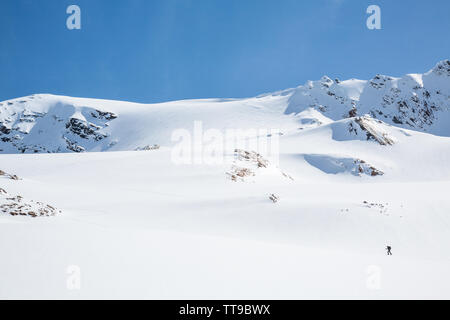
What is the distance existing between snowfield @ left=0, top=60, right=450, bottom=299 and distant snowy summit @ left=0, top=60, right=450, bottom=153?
41671 mm

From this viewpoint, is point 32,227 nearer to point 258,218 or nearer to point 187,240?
point 187,240

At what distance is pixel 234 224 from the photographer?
16.2 m

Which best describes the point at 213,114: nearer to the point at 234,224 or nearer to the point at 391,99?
the point at 391,99

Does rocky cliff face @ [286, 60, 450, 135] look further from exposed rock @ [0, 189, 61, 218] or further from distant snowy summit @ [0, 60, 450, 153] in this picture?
exposed rock @ [0, 189, 61, 218]

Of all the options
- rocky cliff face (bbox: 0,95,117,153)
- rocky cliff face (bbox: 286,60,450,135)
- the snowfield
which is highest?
rocky cliff face (bbox: 286,60,450,135)

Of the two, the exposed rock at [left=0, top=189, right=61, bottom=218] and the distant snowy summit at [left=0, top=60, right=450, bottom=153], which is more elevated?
the distant snowy summit at [left=0, top=60, right=450, bottom=153]

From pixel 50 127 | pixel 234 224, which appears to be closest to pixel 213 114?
pixel 50 127

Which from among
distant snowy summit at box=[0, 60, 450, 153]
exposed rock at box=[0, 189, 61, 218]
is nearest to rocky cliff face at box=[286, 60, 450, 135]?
distant snowy summit at box=[0, 60, 450, 153]

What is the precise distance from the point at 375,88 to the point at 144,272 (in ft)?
459

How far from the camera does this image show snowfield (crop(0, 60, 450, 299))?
635 centimetres

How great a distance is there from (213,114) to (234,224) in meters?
84.1

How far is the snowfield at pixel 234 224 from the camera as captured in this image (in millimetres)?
6348

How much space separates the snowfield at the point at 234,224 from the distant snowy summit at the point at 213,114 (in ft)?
137
